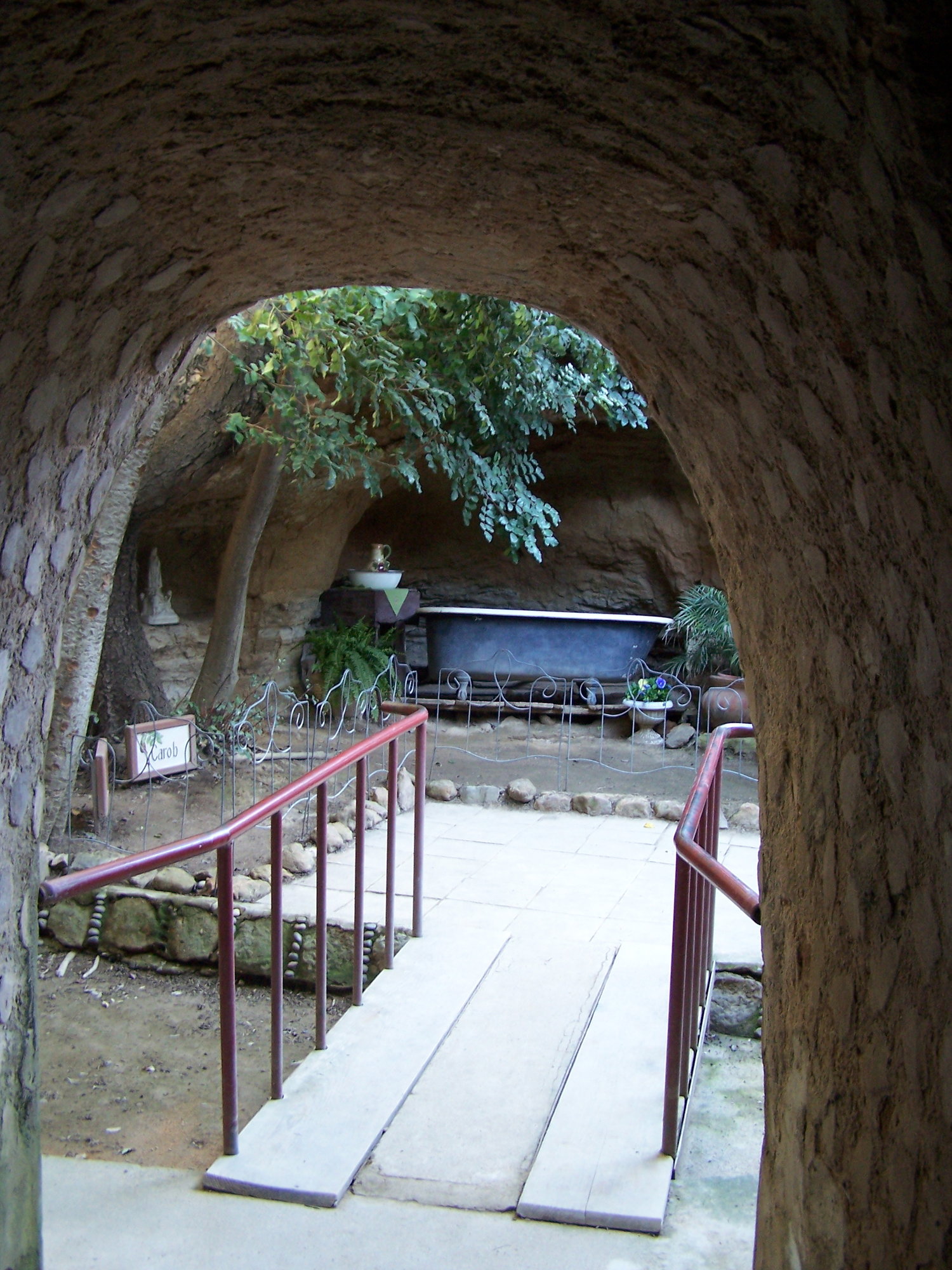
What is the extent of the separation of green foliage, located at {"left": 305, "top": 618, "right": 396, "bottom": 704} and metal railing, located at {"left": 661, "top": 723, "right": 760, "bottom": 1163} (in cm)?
449

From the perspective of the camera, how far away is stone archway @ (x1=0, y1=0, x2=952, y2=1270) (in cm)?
87

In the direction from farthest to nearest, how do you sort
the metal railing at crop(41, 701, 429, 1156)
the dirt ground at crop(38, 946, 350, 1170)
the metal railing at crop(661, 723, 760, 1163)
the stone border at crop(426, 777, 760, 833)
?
the stone border at crop(426, 777, 760, 833) → the dirt ground at crop(38, 946, 350, 1170) → the metal railing at crop(661, 723, 760, 1163) → the metal railing at crop(41, 701, 429, 1156)

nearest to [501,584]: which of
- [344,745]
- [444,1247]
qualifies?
[344,745]

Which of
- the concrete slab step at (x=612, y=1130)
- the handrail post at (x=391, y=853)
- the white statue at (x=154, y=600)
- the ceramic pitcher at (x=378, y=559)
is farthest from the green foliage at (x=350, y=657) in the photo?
the concrete slab step at (x=612, y=1130)

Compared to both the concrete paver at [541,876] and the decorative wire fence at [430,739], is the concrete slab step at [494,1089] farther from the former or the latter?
the decorative wire fence at [430,739]

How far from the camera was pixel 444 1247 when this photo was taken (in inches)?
76.7

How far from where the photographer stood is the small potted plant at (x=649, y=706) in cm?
693

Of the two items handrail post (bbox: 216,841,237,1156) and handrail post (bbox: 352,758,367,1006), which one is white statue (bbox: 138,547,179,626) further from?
handrail post (bbox: 216,841,237,1156)

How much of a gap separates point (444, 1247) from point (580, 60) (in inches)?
76.8

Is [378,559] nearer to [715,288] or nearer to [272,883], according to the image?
[272,883]

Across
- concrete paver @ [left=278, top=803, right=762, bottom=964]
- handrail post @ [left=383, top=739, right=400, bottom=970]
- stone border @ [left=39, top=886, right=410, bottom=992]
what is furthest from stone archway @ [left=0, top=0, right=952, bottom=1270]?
concrete paver @ [left=278, top=803, right=762, bottom=964]

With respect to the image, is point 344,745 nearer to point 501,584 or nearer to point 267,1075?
point 501,584

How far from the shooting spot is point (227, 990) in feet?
7.00

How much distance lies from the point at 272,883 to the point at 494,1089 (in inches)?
30.1
